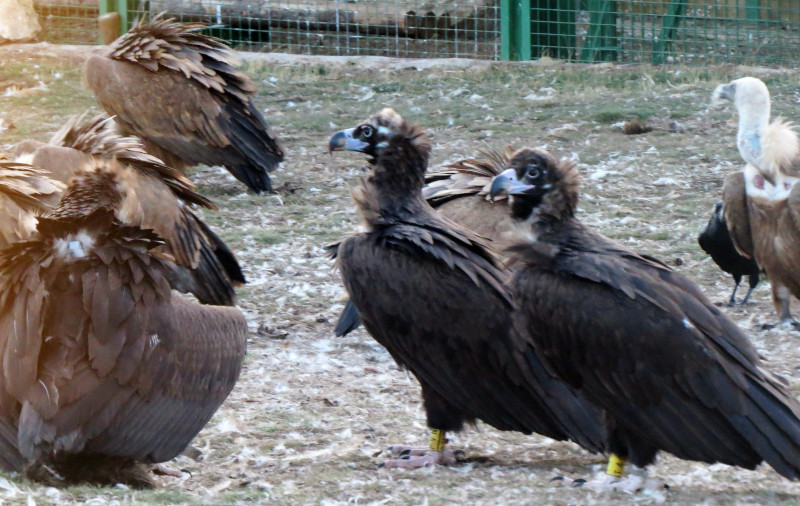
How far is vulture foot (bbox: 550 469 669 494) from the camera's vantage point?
12.3ft

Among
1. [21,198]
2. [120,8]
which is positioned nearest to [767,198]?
[21,198]

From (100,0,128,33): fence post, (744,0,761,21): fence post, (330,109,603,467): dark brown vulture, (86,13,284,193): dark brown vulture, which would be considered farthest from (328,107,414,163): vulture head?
(744,0,761,21): fence post

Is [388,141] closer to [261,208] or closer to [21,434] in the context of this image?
[21,434]

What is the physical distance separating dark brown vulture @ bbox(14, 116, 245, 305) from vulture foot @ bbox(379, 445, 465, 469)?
1.70m

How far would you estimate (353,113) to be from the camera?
10.0 m

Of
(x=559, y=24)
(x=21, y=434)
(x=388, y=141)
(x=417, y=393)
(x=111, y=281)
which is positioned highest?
(x=559, y=24)

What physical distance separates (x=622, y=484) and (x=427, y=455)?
Answer: 83 cm

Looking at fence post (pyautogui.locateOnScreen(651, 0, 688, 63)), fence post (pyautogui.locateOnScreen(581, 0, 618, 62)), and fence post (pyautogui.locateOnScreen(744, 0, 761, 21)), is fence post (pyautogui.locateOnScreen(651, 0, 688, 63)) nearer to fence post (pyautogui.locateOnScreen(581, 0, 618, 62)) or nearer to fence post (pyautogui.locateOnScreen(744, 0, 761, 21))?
fence post (pyautogui.locateOnScreen(581, 0, 618, 62))

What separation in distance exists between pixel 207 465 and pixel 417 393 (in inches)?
51.0

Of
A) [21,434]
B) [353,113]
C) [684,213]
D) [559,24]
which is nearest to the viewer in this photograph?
[21,434]

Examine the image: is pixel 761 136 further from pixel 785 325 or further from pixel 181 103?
pixel 181 103

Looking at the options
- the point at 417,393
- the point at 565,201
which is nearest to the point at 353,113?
the point at 417,393

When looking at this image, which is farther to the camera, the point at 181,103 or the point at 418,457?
the point at 181,103

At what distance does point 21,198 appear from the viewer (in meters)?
4.54
